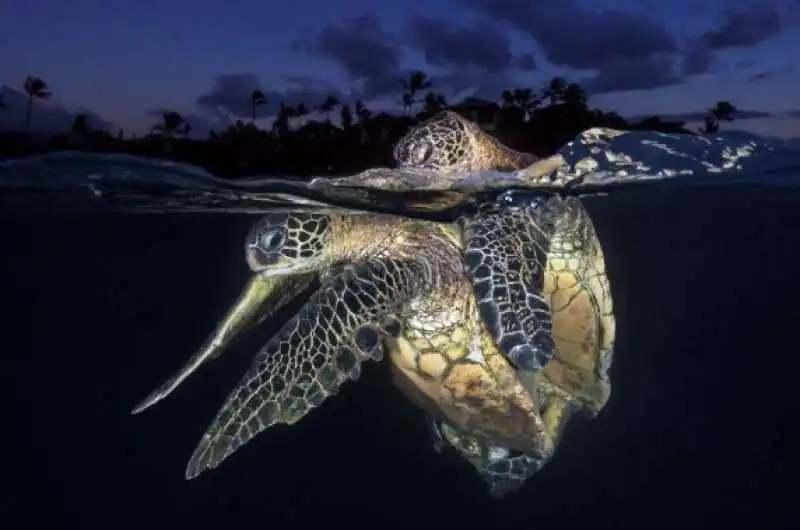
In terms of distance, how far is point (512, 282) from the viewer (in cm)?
431

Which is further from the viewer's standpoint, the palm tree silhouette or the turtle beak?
the palm tree silhouette

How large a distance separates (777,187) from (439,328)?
11119 mm

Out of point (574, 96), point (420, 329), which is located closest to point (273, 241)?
point (420, 329)

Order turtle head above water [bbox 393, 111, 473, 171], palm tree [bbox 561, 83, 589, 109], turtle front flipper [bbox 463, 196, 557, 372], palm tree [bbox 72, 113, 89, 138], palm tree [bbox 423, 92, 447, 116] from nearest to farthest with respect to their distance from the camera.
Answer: turtle front flipper [bbox 463, 196, 557, 372] < turtle head above water [bbox 393, 111, 473, 171] < palm tree [bbox 72, 113, 89, 138] < palm tree [bbox 423, 92, 447, 116] < palm tree [bbox 561, 83, 589, 109]

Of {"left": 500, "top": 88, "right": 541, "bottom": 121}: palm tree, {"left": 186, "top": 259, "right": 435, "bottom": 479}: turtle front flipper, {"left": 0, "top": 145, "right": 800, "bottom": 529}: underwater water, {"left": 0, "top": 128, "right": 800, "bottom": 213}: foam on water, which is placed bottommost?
{"left": 0, "top": 145, "right": 800, "bottom": 529}: underwater water

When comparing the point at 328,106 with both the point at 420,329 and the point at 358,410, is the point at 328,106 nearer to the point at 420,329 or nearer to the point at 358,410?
the point at 420,329

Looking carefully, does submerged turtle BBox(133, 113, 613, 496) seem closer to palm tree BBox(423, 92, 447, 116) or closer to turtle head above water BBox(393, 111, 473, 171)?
turtle head above water BBox(393, 111, 473, 171)

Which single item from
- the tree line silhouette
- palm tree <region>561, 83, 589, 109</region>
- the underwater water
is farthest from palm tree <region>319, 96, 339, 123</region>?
the underwater water

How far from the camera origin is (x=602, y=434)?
2734 cm

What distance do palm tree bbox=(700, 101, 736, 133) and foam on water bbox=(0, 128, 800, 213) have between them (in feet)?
0.44

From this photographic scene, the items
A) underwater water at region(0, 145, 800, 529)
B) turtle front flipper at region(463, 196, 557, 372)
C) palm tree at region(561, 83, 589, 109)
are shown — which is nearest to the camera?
turtle front flipper at region(463, 196, 557, 372)

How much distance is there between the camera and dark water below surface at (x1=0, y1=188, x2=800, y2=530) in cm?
A: 2388

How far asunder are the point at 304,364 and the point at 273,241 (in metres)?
0.97

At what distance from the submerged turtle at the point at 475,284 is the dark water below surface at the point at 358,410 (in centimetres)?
1151
